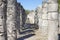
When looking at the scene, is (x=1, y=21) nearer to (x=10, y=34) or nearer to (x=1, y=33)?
(x=1, y=33)

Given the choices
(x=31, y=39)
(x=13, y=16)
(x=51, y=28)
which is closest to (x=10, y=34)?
(x=13, y=16)

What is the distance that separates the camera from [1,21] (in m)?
5.99

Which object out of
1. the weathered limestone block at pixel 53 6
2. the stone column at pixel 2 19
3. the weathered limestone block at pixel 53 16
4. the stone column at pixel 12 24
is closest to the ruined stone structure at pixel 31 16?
the stone column at pixel 12 24

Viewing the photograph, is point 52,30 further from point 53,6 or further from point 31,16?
point 31,16

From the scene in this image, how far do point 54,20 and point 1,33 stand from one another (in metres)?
4.62

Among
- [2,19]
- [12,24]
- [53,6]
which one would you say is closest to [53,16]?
[53,6]

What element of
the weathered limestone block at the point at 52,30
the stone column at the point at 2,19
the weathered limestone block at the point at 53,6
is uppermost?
the weathered limestone block at the point at 53,6

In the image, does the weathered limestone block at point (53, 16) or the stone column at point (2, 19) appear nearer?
the stone column at point (2, 19)

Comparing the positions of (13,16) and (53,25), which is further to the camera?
(13,16)

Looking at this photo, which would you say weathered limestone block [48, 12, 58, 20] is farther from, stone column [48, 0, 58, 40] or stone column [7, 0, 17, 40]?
stone column [7, 0, 17, 40]

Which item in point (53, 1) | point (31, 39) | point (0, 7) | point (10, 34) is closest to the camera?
point (0, 7)

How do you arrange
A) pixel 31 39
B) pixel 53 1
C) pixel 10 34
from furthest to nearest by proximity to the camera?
pixel 31 39 < pixel 10 34 < pixel 53 1

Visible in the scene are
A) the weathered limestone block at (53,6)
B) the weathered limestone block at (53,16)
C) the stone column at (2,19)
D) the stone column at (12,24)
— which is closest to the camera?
the stone column at (2,19)

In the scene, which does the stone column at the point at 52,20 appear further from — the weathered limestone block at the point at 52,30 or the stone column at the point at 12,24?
the stone column at the point at 12,24
